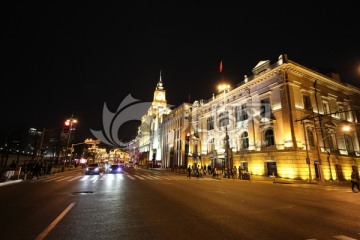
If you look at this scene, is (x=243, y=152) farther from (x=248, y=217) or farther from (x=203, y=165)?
(x=248, y=217)

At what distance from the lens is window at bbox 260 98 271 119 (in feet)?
109

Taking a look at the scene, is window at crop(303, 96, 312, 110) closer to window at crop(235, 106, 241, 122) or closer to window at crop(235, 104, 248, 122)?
window at crop(235, 104, 248, 122)

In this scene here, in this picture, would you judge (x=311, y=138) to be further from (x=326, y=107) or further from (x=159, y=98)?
(x=159, y=98)

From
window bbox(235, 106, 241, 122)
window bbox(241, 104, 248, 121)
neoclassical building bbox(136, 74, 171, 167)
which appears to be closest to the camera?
window bbox(241, 104, 248, 121)

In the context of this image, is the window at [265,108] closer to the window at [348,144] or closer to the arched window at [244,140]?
the arched window at [244,140]

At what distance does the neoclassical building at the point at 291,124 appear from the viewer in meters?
28.2

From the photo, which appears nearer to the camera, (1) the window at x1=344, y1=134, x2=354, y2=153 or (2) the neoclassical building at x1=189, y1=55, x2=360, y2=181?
(2) the neoclassical building at x1=189, y1=55, x2=360, y2=181

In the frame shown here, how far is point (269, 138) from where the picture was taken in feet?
106

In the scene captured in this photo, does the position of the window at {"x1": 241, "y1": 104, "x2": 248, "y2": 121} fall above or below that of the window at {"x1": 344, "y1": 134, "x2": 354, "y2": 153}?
above

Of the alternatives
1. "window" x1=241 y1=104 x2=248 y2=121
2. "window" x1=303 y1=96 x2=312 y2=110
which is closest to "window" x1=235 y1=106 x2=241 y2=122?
"window" x1=241 y1=104 x2=248 y2=121

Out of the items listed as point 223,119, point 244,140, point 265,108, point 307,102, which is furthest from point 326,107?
point 223,119

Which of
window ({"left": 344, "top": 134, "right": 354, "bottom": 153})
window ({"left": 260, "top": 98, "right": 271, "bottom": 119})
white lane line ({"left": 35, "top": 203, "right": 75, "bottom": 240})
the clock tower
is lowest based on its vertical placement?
white lane line ({"left": 35, "top": 203, "right": 75, "bottom": 240})

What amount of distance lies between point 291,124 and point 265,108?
5.88 metres

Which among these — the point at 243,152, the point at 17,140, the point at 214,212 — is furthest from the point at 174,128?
the point at 214,212
